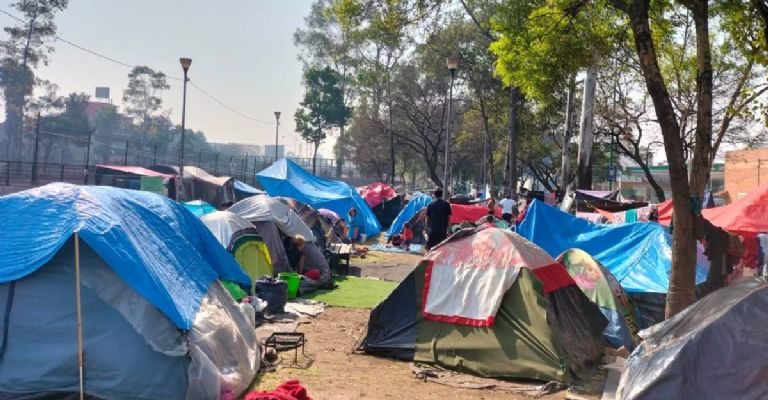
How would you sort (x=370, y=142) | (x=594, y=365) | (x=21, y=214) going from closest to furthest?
(x=21, y=214), (x=594, y=365), (x=370, y=142)

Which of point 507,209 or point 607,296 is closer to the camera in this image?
point 607,296

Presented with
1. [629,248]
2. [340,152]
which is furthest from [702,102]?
[340,152]

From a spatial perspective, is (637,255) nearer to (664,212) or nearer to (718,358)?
(664,212)

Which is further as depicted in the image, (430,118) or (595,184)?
(595,184)

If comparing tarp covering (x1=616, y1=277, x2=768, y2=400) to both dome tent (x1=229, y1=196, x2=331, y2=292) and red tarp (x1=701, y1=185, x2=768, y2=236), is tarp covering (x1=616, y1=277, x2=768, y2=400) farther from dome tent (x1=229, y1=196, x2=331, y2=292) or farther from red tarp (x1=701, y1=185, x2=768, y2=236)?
dome tent (x1=229, y1=196, x2=331, y2=292)

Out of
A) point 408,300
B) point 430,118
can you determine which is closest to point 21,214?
point 408,300

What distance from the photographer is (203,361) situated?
5570mm

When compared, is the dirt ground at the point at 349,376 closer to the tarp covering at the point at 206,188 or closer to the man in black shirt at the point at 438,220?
the man in black shirt at the point at 438,220

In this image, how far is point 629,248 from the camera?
9.79 meters

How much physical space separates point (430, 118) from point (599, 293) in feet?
99.1

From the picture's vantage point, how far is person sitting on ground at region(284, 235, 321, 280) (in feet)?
39.3

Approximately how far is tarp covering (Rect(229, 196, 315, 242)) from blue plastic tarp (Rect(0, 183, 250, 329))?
5.31 meters

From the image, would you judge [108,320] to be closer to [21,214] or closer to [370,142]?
[21,214]

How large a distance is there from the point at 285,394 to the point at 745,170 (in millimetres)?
36500
